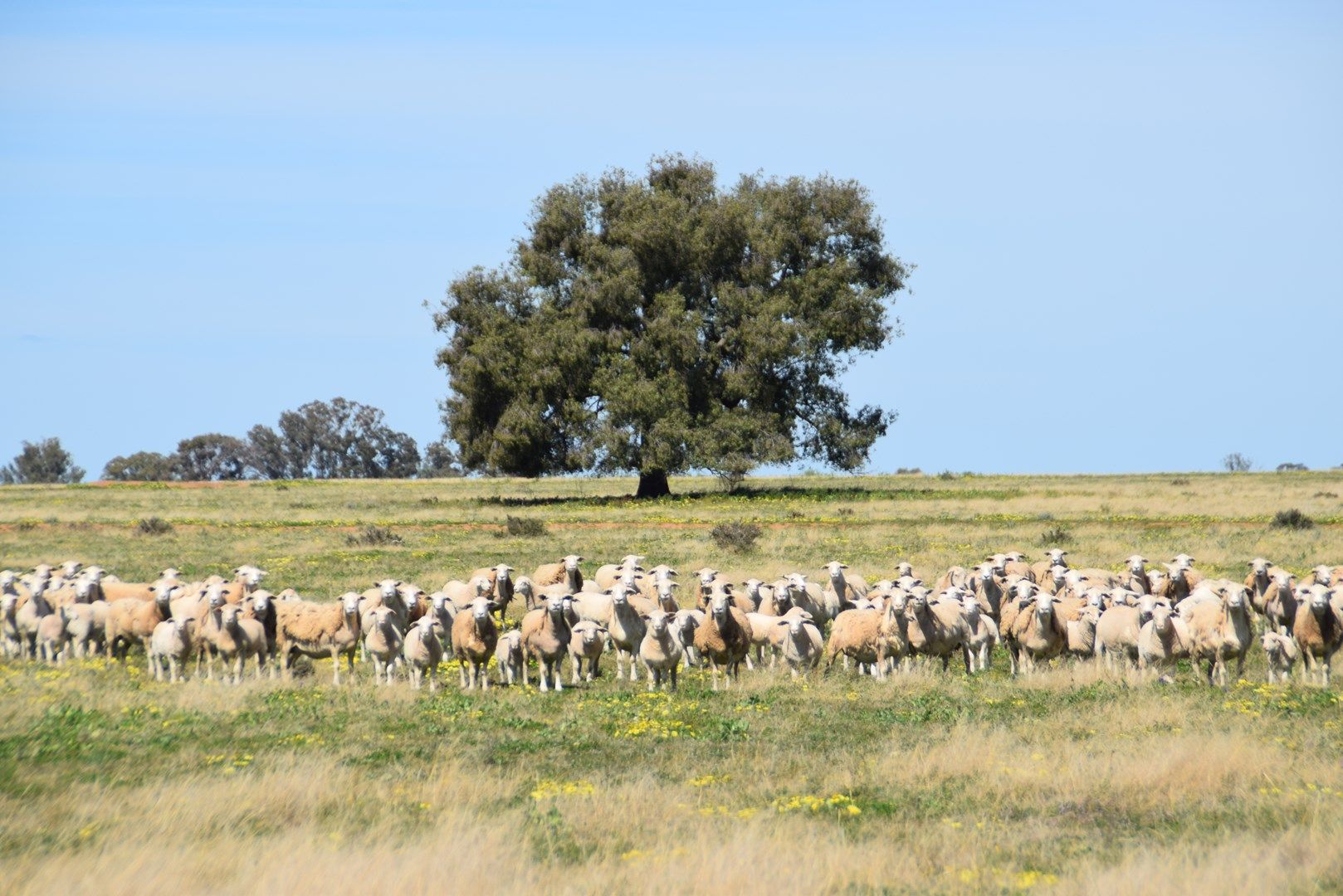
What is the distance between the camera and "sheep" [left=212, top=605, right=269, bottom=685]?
20109 mm

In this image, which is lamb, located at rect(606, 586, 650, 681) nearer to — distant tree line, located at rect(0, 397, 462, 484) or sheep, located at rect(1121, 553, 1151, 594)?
sheep, located at rect(1121, 553, 1151, 594)

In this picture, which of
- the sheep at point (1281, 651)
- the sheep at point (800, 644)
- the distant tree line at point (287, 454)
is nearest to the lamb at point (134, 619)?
the sheep at point (800, 644)

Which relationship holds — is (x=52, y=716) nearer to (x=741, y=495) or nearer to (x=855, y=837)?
(x=855, y=837)

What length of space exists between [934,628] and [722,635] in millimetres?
3157

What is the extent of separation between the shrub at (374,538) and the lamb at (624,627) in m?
20.2

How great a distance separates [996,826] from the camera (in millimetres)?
11359

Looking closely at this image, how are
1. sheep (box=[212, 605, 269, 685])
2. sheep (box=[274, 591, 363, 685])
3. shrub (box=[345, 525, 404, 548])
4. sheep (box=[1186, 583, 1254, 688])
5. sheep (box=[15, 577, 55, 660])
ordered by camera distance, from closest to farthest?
sheep (box=[1186, 583, 1254, 688]) → sheep (box=[212, 605, 269, 685]) → sheep (box=[274, 591, 363, 685]) → sheep (box=[15, 577, 55, 660]) → shrub (box=[345, 525, 404, 548])

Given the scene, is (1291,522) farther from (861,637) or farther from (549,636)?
(549,636)

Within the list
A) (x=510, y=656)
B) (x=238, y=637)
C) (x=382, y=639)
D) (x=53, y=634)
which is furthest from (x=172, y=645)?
(x=510, y=656)

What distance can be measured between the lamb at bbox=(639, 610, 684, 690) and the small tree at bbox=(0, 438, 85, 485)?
5793 inches

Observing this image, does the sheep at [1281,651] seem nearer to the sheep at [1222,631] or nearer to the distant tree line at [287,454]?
the sheep at [1222,631]

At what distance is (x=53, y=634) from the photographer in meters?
21.8

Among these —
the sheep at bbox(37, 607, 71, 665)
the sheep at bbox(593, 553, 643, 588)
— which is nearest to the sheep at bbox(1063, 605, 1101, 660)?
the sheep at bbox(593, 553, 643, 588)

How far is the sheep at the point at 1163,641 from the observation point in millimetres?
18938
